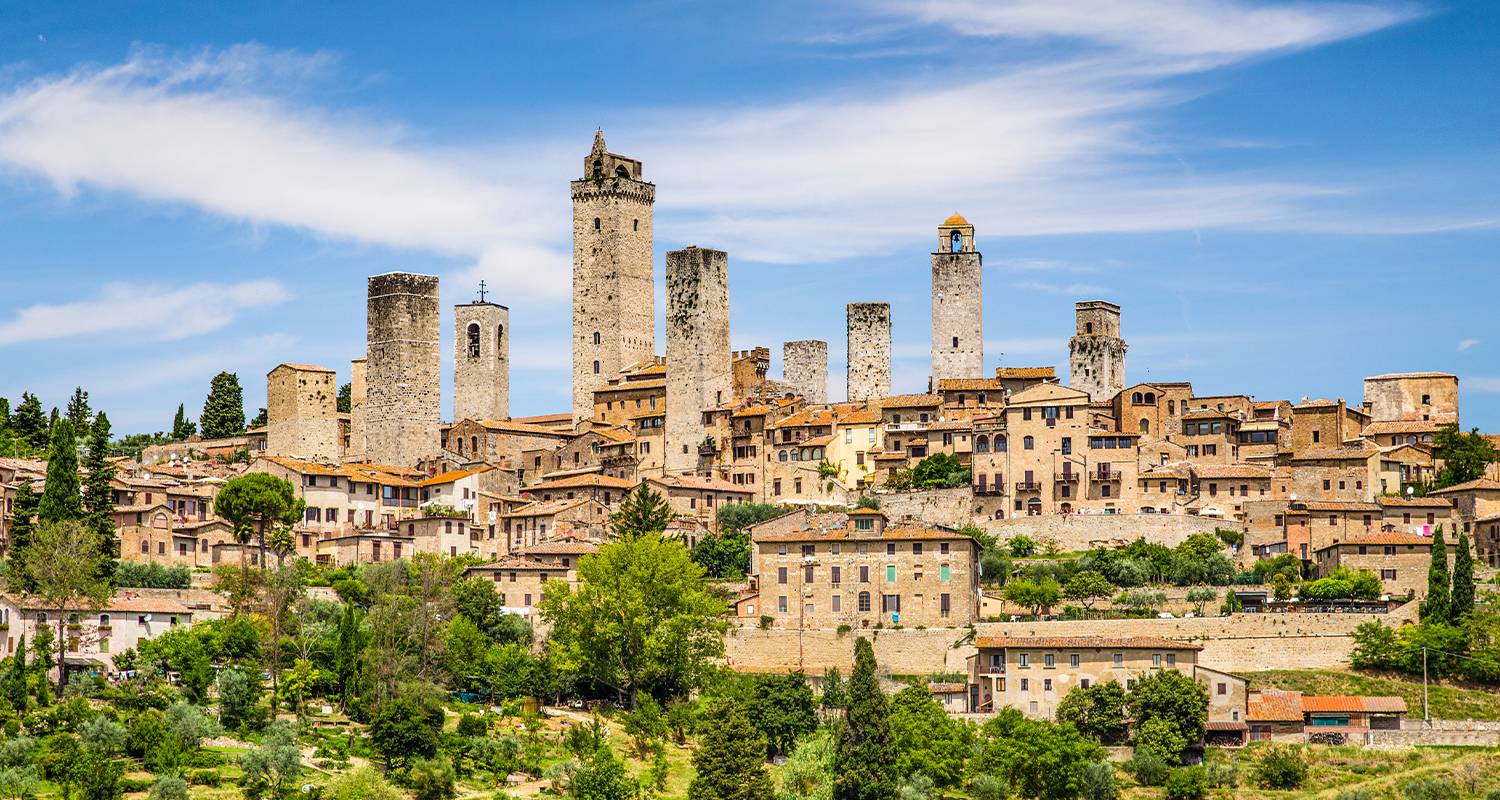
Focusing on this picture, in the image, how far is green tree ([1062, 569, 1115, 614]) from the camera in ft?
244

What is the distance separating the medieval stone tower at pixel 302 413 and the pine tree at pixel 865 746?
3743 centimetres

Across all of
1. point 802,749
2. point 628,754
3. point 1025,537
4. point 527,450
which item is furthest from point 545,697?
point 527,450

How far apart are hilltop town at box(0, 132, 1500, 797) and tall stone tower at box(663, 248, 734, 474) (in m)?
0.13

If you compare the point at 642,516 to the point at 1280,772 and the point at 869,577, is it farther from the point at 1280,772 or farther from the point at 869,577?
the point at 1280,772

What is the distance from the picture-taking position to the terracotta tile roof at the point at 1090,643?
67.7 metres

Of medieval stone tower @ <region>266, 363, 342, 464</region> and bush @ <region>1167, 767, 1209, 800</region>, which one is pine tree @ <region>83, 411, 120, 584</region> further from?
bush @ <region>1167, 767, 1209, 800</region>

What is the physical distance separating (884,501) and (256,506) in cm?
2257

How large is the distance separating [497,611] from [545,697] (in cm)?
559

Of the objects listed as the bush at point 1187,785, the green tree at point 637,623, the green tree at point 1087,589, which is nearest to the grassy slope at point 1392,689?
the green tree at point 1087,589


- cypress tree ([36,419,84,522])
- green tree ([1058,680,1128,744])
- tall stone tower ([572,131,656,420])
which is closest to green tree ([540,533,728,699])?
green tree ([1058,680,1128,744])

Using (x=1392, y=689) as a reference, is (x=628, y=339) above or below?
above

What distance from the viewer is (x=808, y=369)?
103688mm

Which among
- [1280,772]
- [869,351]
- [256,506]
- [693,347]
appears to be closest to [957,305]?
[869,351]

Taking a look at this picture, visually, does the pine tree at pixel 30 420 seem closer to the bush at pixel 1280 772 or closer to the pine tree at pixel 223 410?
the pine tree at pixel 223 410
